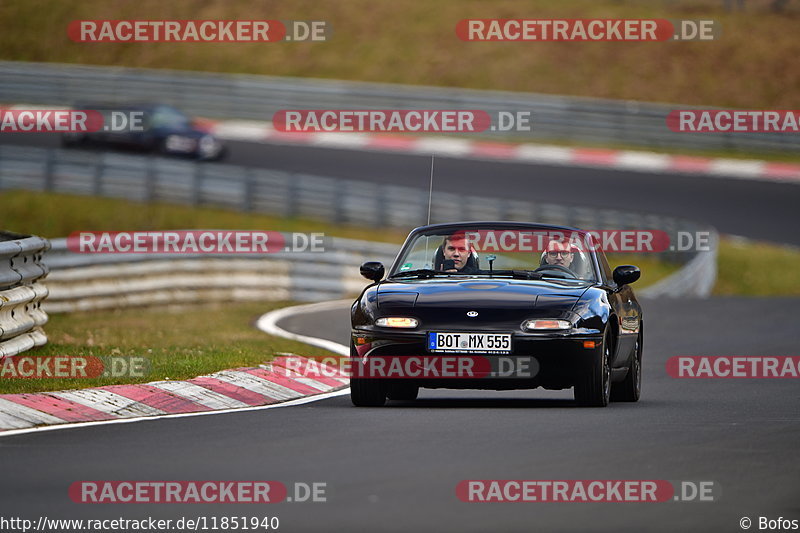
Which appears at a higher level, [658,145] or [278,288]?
[658,145]

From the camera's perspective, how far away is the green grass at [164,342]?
39.4 ft

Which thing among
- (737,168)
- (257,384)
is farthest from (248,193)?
(257,384)

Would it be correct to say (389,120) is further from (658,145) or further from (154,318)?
(154,318)

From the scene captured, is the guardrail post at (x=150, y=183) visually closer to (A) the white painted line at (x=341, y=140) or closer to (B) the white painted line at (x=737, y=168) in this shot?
(A) the white painted line at (x=341, y=140)

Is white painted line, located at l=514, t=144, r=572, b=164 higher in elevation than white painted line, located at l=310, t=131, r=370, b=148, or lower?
lower

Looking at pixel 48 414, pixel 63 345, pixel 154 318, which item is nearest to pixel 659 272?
pixel 154 318

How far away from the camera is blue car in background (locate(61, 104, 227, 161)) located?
3734 centimetres

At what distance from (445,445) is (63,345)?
236 inches

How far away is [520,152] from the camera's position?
133 ft

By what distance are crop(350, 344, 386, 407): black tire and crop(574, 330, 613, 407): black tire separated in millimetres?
1330

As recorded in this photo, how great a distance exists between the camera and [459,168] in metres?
38.4
